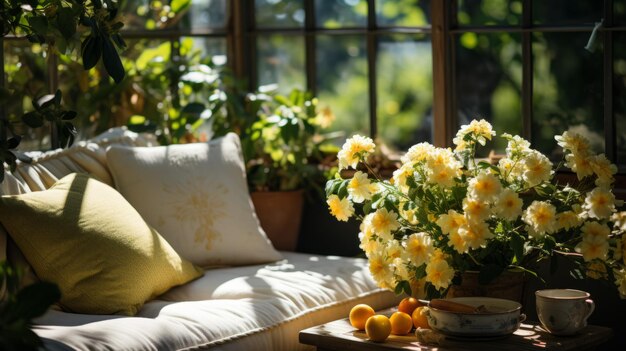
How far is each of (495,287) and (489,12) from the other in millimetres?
1353

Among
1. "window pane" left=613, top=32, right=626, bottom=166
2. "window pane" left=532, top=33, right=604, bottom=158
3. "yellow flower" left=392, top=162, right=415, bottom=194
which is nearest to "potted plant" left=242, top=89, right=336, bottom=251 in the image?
"window pane" left=532, top=33, right=604, bottom=158

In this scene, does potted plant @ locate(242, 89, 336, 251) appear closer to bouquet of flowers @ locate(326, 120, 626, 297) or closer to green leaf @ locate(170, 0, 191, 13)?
green leaf @ locate(170, 0, 191, 13)

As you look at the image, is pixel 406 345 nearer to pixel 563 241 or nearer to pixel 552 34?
pixel 563 241

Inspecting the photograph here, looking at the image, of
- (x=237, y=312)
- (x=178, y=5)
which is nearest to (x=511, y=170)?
(x=237, y=312)

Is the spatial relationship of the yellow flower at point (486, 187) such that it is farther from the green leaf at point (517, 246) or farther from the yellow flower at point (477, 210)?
the green leaf at point (517, 246)

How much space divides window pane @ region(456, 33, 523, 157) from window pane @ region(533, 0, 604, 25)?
0.12 metres

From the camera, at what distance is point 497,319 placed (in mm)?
2414

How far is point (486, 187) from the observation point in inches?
93.5

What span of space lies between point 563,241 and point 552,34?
42.6 inches

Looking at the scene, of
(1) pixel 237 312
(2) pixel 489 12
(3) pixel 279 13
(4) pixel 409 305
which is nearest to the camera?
(4) pixel 409 305

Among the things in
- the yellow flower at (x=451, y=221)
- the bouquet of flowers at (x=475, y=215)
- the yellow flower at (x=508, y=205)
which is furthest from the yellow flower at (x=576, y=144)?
the yellow flower at (x=451, y=221)

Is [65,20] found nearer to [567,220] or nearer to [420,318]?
[420,318]

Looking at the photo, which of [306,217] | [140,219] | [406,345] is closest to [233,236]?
[140,219]

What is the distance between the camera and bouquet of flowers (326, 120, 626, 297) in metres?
2.39
